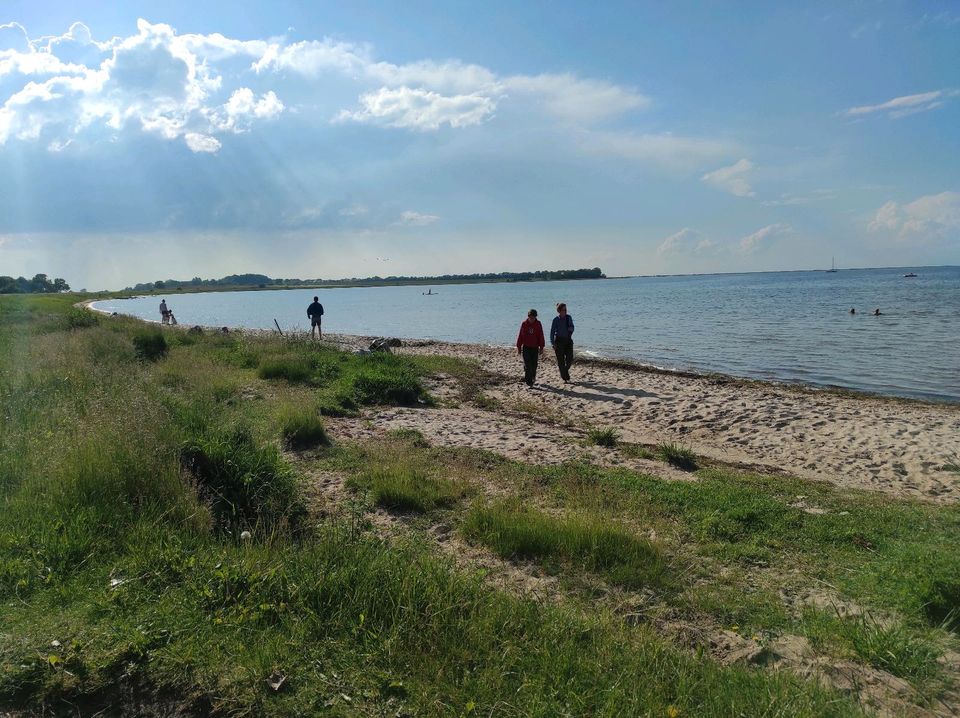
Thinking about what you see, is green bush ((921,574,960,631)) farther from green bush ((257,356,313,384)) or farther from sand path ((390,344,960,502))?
green bush ((257,356,313,384))

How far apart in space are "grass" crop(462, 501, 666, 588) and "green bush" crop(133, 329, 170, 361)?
Result: 14270mm

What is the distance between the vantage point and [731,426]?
11797mm

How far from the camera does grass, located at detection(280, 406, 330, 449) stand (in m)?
8.63

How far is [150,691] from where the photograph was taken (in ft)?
10.0

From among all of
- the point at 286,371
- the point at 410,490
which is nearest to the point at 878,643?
the point at 410,490

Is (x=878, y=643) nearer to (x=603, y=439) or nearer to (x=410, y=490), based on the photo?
(x=410, y=490)

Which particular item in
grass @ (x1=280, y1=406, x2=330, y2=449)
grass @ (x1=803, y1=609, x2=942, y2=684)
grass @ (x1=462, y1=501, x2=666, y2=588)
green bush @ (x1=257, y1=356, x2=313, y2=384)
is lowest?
grass @ (x1=803, y1=609, x2=942, y2=684)

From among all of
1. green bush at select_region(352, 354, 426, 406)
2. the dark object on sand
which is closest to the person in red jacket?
green bush at select_region(352, 354, 426, 406)

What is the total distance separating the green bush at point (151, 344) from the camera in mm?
17283

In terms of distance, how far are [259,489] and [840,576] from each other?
200 inches

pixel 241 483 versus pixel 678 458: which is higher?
pixel 241 483

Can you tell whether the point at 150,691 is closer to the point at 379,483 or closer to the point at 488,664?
the point at 488,664

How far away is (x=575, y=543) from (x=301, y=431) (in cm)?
508

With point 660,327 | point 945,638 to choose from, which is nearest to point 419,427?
point 945,638
